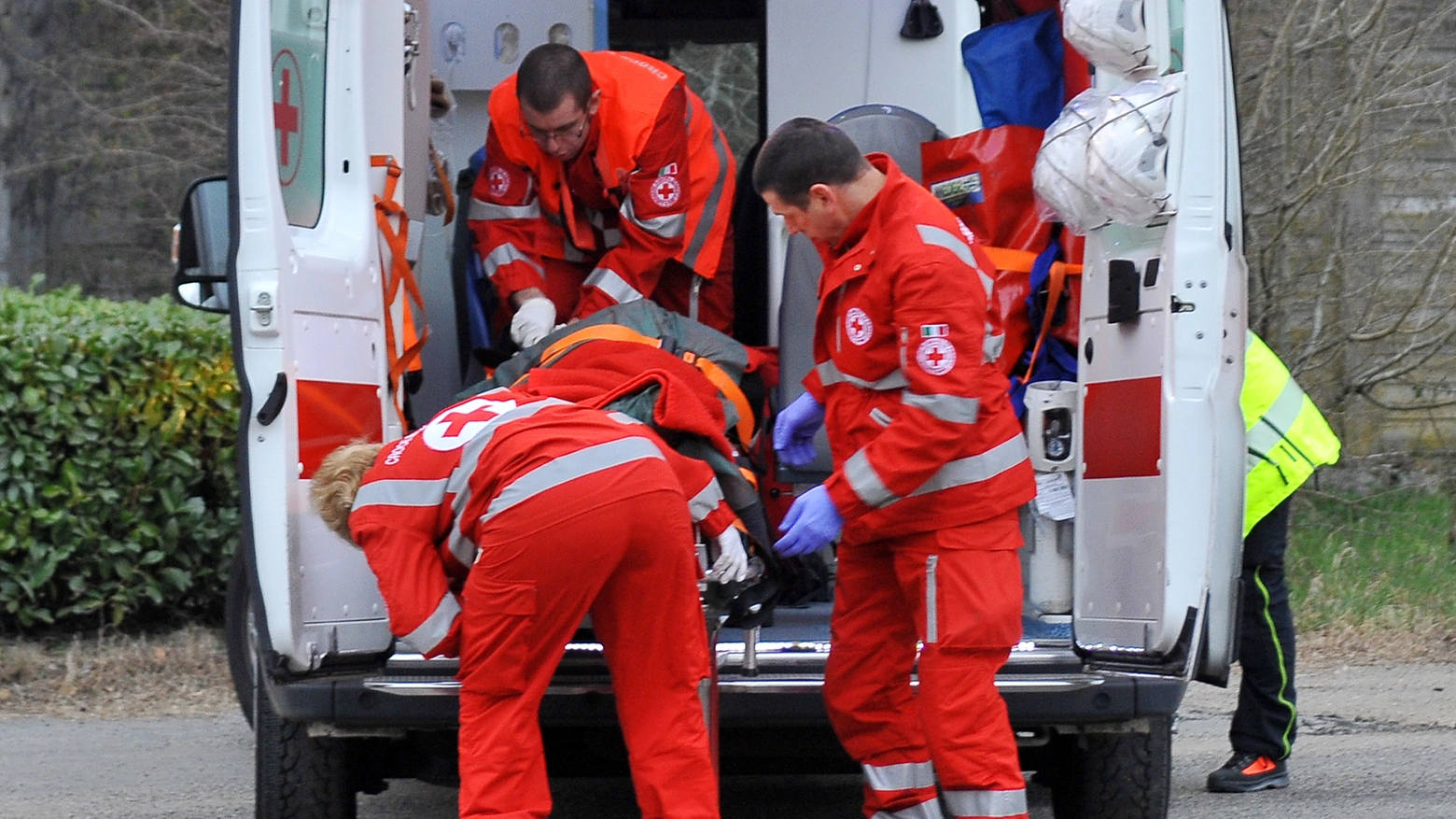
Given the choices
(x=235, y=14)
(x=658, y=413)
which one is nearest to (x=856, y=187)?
(x=658, y=413)

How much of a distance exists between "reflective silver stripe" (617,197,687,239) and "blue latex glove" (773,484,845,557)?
143 centimetres

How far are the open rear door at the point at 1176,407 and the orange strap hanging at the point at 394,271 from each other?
1.55m

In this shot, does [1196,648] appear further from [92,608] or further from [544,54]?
[92,608]

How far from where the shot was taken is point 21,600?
6121mm

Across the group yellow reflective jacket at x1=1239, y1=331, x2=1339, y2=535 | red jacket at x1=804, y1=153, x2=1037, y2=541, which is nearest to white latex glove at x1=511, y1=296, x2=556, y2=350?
red jacket at x1=804, y1=153, x2=1037, y2=541

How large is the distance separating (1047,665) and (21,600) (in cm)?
405

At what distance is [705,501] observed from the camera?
11.4 feet

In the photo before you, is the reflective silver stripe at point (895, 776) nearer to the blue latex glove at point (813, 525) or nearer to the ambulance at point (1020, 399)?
the ambulance at point (1020, 399)

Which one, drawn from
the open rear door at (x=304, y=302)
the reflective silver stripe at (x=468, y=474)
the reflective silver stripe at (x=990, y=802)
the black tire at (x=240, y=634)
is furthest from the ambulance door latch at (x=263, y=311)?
the reflective silver stripe at (x=990, y=802)

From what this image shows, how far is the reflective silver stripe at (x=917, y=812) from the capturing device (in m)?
3.65

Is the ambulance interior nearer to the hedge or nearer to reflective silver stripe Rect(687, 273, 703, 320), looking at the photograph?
reflective silver stripe Rect(687, 273, 703, 320)

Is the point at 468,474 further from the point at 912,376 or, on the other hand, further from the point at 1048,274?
the point at 1048,274

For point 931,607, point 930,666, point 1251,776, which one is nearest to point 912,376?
point 931,607

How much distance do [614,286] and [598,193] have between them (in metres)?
0.31
